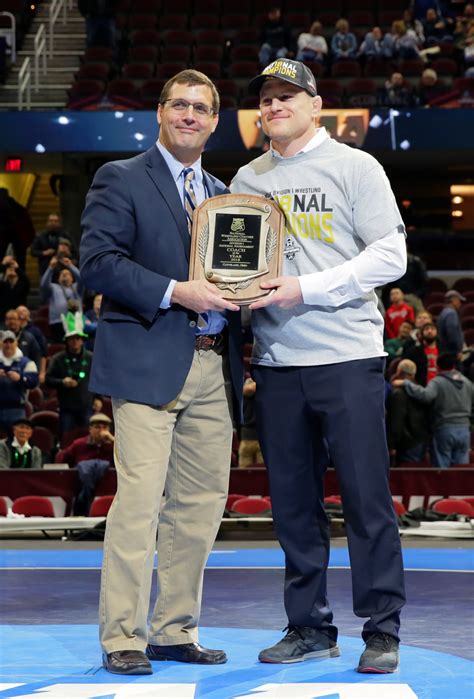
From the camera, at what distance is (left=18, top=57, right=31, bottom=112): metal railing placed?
62.1ft

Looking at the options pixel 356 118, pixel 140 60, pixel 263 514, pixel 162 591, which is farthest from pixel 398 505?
pixel 140 60

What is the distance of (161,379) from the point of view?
401 centimetres

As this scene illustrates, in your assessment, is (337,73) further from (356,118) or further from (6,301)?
(6,301)

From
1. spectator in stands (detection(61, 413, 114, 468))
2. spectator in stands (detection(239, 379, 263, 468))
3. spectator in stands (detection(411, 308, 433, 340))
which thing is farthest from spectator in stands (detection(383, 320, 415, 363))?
spectator in stands (detection(61, 413, 114, 468))

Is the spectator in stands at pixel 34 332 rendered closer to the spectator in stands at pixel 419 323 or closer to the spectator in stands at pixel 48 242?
the spectator in stands at pixel 48 242

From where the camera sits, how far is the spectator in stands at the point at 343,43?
63.6ft

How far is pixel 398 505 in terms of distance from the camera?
9836mm

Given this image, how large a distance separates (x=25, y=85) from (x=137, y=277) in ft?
53.8

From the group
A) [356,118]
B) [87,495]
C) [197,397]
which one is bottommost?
A: [87,495]

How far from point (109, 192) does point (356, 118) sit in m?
14.1

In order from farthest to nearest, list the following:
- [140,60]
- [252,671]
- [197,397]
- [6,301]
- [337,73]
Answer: [140,60]
[337,73]
[6,301]
[197,397]
[252,671]

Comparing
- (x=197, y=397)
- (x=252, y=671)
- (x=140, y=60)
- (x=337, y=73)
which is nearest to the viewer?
(x=252, y=671)

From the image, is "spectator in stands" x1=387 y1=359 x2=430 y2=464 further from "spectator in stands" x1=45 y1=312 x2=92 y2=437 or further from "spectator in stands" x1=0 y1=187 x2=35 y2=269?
"spectator in stands" x1=0 y1=187 x2=35 y2=269

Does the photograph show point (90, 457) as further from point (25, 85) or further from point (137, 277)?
point (25, 85)
